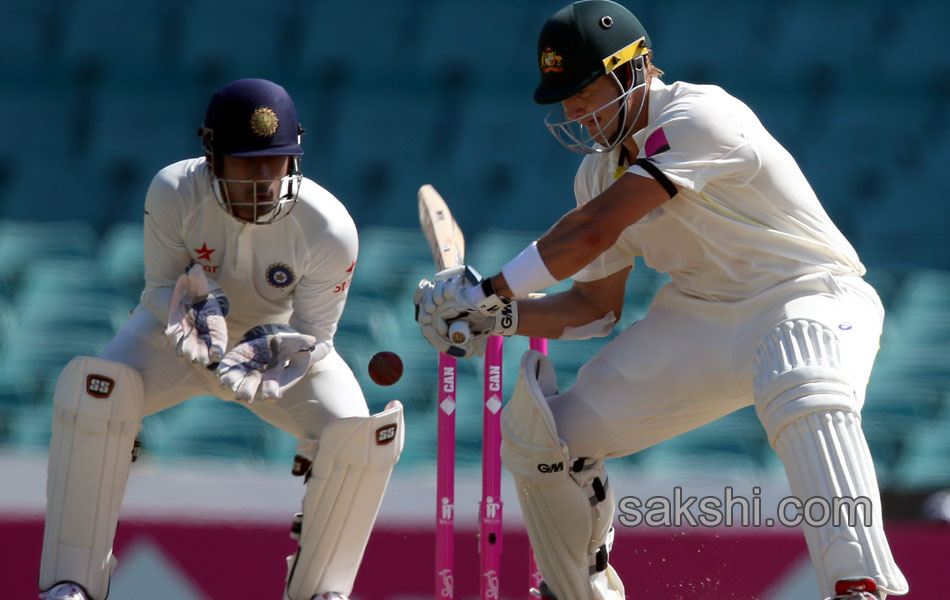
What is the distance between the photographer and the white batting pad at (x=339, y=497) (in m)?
2.46

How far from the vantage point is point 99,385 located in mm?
2414

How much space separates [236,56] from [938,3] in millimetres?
2256

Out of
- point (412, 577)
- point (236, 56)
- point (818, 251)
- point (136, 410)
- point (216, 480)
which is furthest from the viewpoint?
point (236, 56)

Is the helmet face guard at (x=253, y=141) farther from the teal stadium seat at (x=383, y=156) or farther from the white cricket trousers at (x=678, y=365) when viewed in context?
the teal stadium seat at (x=383, y=156)

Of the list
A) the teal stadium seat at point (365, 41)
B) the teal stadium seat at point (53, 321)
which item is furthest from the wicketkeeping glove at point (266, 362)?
the teal stadium seat at point (365, 41)

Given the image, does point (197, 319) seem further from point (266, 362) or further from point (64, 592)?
point (64, 592)

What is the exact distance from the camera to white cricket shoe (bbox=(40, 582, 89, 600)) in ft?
7.70

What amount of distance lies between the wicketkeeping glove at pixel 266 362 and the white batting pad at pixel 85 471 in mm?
211

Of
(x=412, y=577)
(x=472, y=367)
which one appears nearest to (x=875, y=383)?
(x=472, y=367)

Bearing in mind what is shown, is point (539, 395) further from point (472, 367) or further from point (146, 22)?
point (146, 22)

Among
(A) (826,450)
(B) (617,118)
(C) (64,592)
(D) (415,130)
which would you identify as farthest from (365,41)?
(A) (826,450)

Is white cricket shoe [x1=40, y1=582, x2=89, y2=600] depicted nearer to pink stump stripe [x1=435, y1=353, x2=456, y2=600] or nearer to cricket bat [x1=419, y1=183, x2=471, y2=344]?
pink stump stripe [x1=435, y1=353, x2=456, y2=600]

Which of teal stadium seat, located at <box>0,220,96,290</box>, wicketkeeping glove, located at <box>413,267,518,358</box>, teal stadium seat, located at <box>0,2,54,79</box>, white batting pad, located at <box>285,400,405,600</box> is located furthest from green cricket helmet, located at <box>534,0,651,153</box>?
teal stadium seat, located at <box>0,2,54,79</box>

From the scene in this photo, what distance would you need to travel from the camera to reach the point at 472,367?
362 cm
